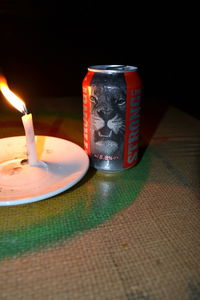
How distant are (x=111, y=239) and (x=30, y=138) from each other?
264mm

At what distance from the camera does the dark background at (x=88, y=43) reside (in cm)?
238

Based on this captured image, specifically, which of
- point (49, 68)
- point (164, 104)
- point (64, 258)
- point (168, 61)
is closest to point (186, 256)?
point (64, 258)

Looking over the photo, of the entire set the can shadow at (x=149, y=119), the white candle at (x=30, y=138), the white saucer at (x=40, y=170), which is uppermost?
the white candle at (x=30, y=138)

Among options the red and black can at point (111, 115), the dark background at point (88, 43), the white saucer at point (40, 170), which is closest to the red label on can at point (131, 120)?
the red and black can at point (111, 115)

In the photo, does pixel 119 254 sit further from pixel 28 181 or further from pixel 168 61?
pixel 168 61

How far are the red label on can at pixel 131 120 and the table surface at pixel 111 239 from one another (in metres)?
0.04

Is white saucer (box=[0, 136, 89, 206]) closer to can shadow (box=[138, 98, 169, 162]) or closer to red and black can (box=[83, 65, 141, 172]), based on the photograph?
red and black can (box=[83, 65, 141, 172])

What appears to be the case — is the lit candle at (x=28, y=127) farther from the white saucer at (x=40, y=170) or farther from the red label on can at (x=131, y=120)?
the red label on can at (x=131, y=120)

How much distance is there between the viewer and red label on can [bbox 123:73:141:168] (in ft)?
1.74

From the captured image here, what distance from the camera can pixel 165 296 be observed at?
315 millimetres

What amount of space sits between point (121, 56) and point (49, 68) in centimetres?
82

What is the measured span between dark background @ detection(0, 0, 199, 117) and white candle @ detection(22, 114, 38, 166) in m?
1.76

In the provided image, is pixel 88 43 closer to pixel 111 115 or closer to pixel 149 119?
pixel 149 119

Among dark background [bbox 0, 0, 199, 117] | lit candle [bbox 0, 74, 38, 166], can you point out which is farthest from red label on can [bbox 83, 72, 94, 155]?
dark background [bbox 0, 0, 199, 117]
